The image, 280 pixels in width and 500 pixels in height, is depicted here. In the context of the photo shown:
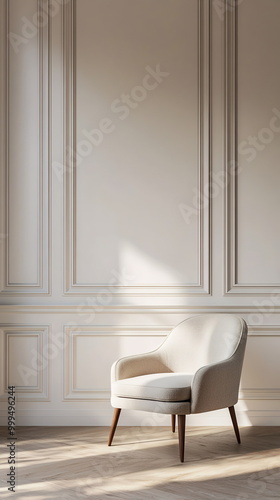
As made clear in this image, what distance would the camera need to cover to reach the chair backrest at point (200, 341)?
3.93 m

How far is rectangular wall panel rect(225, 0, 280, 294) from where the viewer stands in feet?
14.4

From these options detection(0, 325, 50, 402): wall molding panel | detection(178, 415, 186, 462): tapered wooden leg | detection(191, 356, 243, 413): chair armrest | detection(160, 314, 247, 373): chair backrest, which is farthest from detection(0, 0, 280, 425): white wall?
detection(178, 415, 186, 462): tapered wooden leg

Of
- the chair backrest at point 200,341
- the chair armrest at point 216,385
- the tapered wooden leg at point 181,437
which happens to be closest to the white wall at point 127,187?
the chair backrest at point 200,341

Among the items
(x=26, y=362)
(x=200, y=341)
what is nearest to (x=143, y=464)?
A: (x=200, y=341)

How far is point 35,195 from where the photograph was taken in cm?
444

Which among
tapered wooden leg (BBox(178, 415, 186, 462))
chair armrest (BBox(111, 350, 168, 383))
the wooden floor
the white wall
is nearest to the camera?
the wooden floor

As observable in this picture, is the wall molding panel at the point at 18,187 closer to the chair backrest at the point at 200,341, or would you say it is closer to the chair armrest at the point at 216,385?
the chair backrest at the point at 200,341

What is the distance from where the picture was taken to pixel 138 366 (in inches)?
156

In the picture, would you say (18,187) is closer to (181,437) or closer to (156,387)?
(156,387)

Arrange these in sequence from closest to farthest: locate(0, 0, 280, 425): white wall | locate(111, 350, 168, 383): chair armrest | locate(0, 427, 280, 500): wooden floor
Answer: locate(0, 427, 280, 500): wooden floor, locate(111, 350, 168, 383): chair armrest, locate(0, 0, 280, 425): white wall

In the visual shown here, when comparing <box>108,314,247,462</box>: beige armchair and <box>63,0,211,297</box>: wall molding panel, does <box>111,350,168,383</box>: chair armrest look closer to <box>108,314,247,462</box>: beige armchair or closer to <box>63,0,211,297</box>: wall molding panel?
<box>108,314,247,462</box>: beige armchair

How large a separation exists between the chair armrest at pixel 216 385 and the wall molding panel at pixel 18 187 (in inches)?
52.3

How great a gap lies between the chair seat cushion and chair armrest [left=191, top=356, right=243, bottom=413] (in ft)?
0.19

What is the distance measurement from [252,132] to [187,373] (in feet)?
5.19
